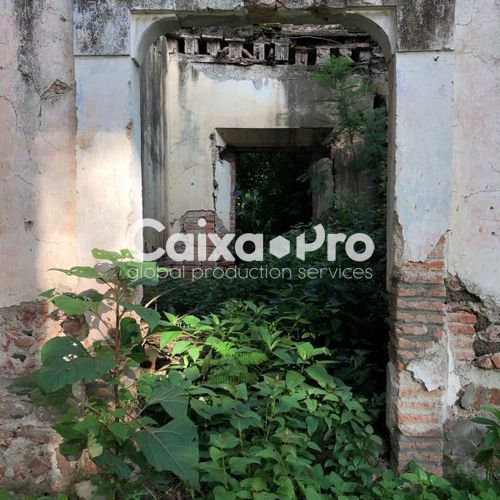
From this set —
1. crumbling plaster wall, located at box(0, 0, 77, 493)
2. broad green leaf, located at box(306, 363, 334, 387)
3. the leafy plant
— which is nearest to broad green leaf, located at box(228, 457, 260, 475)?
the leafy plant

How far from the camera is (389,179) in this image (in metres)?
2.99

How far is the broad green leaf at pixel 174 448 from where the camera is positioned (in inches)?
83.8

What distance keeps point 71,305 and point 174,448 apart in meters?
0.88

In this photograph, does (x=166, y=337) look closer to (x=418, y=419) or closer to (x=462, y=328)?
(x=418, y=419)

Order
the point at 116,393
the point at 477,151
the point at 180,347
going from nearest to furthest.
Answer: the point at 116,393, the point at 477,151, the point at 180,347

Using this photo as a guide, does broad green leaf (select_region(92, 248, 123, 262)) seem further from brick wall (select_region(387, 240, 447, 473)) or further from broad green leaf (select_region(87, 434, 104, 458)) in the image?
brick wall (select_region(387, 240, 447, 473))

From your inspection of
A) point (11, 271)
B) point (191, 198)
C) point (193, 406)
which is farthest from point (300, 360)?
point (191, 198)

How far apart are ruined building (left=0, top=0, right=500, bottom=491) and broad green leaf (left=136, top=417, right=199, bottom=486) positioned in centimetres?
103

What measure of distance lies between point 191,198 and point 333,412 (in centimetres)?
470

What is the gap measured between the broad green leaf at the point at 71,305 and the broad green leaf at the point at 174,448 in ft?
2.22

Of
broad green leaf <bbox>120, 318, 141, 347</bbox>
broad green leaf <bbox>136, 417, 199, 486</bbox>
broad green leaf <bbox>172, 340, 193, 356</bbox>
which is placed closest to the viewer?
broad green leaf <bbox>136, 417, 199, 486</bbox>

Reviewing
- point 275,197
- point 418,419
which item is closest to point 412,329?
point 418,419

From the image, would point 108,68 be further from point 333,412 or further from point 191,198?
point 191,198

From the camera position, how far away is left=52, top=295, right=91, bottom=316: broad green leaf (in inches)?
97.7
